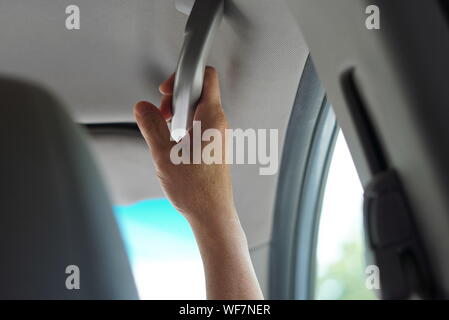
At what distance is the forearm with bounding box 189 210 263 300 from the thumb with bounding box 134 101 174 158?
14 centimetres

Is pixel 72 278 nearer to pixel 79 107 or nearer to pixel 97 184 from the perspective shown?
pixel 97 184

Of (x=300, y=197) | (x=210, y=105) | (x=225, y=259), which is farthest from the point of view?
(x=300, y=197)

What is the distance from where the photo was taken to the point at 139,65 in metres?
1.04

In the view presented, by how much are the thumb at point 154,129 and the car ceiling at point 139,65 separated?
0.07 m

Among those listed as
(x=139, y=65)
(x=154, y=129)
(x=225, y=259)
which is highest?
(x=139, y=65)

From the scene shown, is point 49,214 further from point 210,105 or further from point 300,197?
point 300,197

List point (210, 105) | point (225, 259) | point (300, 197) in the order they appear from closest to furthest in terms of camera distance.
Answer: point (225, 259)
point (210, 105)
point (300, 197)

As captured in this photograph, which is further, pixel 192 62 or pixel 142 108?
pixel 142 108

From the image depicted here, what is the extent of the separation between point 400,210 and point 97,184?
63 centimetres

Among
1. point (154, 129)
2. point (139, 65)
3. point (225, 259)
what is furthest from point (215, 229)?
point (139, 65)

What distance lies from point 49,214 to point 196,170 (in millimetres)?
263

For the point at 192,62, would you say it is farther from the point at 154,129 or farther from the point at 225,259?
the point at 225,259

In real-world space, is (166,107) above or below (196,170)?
above

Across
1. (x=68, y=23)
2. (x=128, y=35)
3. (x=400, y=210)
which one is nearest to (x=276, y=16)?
(x=128, y=35)
